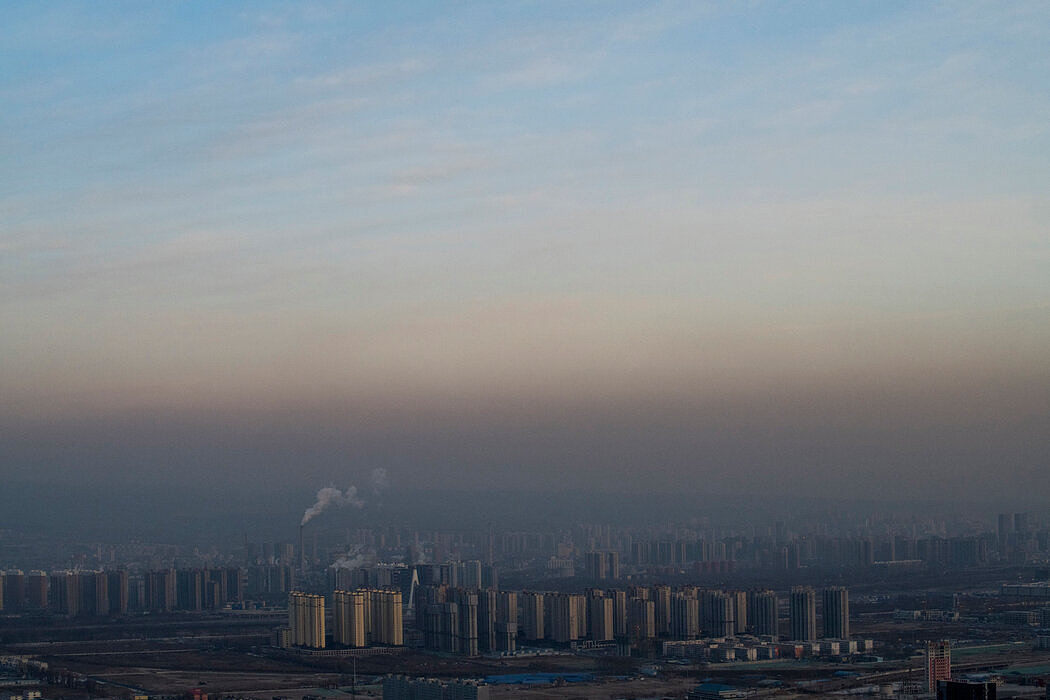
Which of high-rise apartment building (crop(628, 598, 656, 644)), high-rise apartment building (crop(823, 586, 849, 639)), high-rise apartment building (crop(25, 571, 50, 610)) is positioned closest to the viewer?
high-rise apartment building (crop(823, 586, 849, 639))

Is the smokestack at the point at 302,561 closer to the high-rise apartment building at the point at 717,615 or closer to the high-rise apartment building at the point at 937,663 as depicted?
the high-rise apartment building at the point at 717,615

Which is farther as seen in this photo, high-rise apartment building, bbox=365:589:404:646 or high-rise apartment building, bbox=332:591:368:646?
high-rise apartment building, bbox=365:589:404:646

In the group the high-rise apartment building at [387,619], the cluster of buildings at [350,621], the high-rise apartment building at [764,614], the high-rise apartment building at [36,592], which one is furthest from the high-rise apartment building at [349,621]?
the high-rise apartment building at [36,592]

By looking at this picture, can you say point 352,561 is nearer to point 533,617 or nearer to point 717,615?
point 533,617

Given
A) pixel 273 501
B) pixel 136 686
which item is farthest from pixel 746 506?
pixel 136 686

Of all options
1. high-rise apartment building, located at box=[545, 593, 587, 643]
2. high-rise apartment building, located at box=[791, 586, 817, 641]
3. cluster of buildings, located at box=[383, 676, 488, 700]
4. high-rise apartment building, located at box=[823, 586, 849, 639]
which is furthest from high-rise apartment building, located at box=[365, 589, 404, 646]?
cluster of buildings, located at box=[383, 676, 488, 700]

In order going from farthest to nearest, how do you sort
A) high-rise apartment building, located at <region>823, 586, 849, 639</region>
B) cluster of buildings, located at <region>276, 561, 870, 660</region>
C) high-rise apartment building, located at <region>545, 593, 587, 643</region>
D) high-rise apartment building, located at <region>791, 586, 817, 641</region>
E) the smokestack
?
the smokestack, high-rise apartment building, located at <region>545, 593, 587, 643</region>, high-rise apartment building, located at <region>823, 586, 849, 639</region>, high-rise apartment building, located at <region>791, 586, 817, 641</region>, cluster of buildings, located at <region>276, 561, 870, 660</region>

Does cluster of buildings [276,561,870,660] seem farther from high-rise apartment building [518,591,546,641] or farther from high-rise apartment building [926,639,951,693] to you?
high-rise apartment building [926,639,951,693]

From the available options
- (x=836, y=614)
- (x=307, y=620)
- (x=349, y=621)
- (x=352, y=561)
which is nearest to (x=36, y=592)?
(x=352, y=561)
